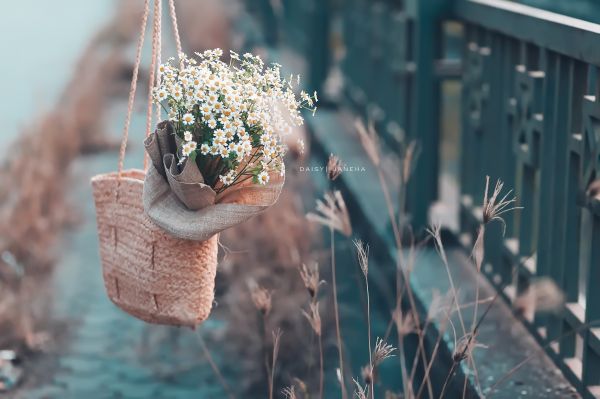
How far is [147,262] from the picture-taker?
266 cm

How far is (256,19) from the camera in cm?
1237

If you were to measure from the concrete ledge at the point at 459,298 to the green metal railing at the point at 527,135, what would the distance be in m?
0.07

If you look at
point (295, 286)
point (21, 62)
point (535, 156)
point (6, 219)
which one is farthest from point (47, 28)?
point (535, 156)

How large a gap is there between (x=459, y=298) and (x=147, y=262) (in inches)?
47.2

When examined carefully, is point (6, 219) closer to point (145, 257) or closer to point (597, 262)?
point (145, 257)

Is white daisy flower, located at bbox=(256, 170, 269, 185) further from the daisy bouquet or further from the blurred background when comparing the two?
the blurred background

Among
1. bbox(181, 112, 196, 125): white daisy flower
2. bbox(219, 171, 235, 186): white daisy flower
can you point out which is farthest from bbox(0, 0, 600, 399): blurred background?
bbox(181, 112, 196, 125): white daisy flower

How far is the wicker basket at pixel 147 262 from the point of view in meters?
2.63

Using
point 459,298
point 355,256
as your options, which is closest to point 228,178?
point 459,298

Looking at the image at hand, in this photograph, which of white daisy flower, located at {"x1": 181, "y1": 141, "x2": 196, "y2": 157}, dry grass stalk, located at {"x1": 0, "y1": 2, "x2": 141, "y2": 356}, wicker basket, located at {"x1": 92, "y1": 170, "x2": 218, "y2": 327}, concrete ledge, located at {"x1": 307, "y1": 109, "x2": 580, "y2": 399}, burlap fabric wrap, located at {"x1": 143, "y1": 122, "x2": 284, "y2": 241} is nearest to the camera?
white daisy flower, located at {"x1": 181, "y1": 141, "x2": 196, "y2": 157}

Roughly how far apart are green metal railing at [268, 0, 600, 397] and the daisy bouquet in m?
0.58

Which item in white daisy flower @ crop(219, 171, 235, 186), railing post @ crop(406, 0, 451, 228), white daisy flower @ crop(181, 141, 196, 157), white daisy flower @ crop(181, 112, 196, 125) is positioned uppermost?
white daisy flower @ crop(181, 112, 196, 125)

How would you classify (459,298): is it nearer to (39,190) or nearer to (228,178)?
(228,178)

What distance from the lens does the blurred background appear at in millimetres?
3057
